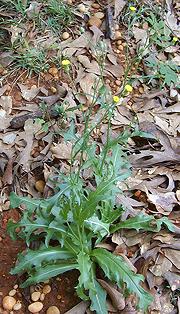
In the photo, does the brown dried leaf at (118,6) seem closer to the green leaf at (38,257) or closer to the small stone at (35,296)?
the green leaf at (38,257)

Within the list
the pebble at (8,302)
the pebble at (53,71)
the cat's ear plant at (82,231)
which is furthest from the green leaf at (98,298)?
the pebble at (53,71)

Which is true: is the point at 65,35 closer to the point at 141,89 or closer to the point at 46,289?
the point at 141,89

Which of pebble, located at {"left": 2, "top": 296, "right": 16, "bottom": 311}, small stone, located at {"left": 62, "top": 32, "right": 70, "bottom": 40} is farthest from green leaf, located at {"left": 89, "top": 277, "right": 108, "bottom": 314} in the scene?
small stone, located at {"left": 62, "top": 32, "right": 70, "bottom": 40}

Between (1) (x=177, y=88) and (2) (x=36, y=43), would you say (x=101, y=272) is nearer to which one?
(1) (x=177, y=88)

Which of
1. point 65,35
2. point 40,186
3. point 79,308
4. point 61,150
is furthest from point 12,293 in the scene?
point 65,35

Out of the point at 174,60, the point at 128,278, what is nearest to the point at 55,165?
the point at 128,278
